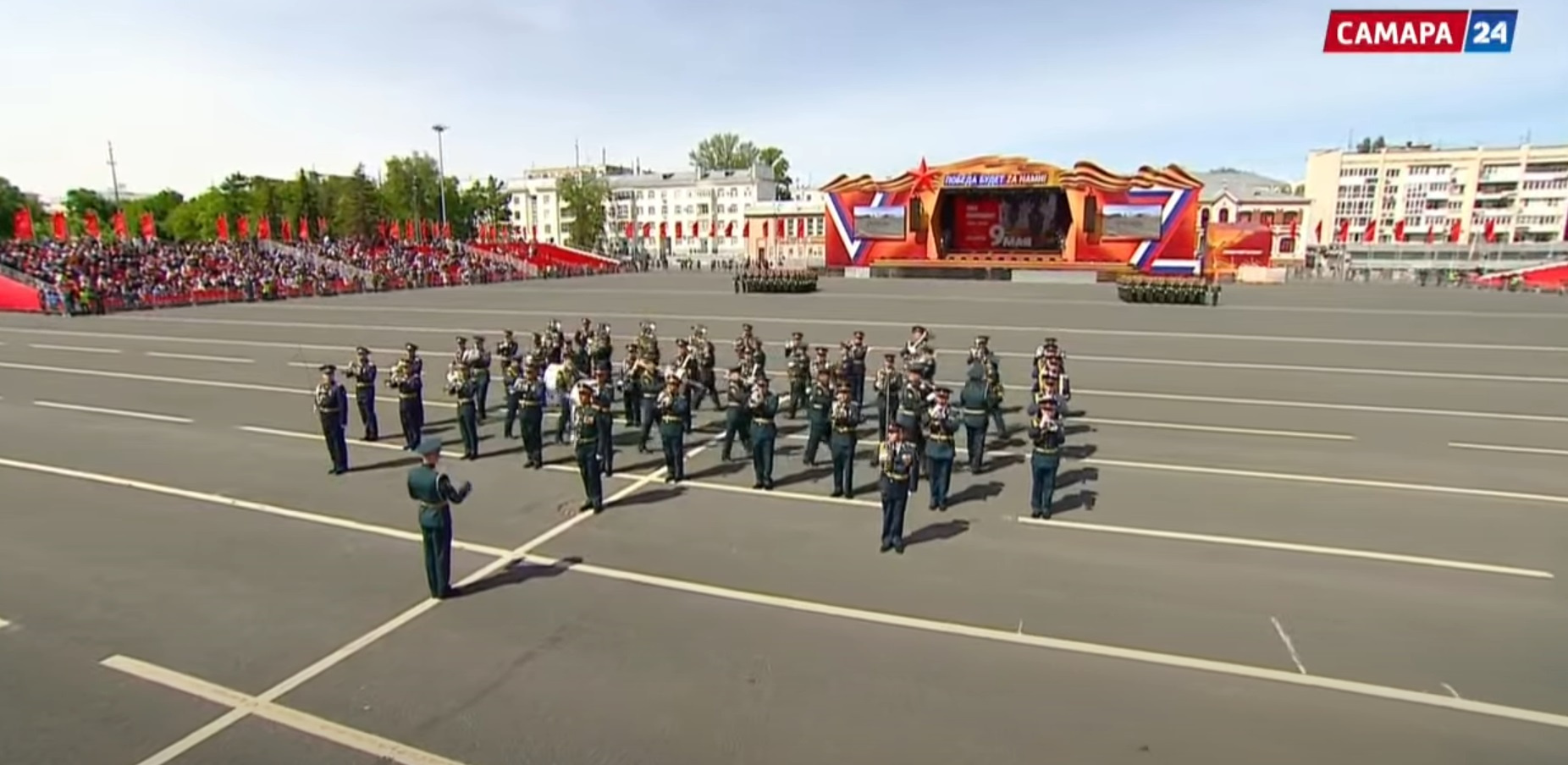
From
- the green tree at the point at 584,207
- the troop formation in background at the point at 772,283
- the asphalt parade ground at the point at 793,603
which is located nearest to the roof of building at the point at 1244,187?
the troop formation in background at the point at 772,283

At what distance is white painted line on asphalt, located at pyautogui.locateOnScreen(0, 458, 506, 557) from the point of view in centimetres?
864

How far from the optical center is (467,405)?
1151cm

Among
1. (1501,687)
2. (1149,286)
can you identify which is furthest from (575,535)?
(1149,286)

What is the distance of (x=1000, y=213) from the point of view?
61.5m

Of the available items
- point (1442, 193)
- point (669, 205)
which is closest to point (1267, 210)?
point (1442, 193)

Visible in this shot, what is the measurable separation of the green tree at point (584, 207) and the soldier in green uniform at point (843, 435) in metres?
84.2

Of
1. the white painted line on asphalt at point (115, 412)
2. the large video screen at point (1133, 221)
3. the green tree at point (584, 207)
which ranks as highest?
the green tree at point (584, 207)

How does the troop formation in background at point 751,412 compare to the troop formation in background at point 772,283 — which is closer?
the troop formation in background at point 751,412

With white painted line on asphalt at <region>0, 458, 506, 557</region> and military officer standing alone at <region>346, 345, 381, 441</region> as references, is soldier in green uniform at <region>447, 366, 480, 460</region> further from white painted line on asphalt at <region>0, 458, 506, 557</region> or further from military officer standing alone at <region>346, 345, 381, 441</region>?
white painted line on asphalt at <region>0, 458, 506, 557</region>

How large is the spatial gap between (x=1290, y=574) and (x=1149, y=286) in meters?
34.3

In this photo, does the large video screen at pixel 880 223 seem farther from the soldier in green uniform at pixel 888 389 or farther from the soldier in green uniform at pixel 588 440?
the soldier in green uniform at pixel 588 440

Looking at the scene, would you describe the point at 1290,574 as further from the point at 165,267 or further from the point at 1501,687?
the point at 165,267

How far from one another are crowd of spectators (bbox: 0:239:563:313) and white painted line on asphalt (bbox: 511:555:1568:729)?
40286 millimetres

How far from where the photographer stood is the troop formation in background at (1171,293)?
37594 mm
